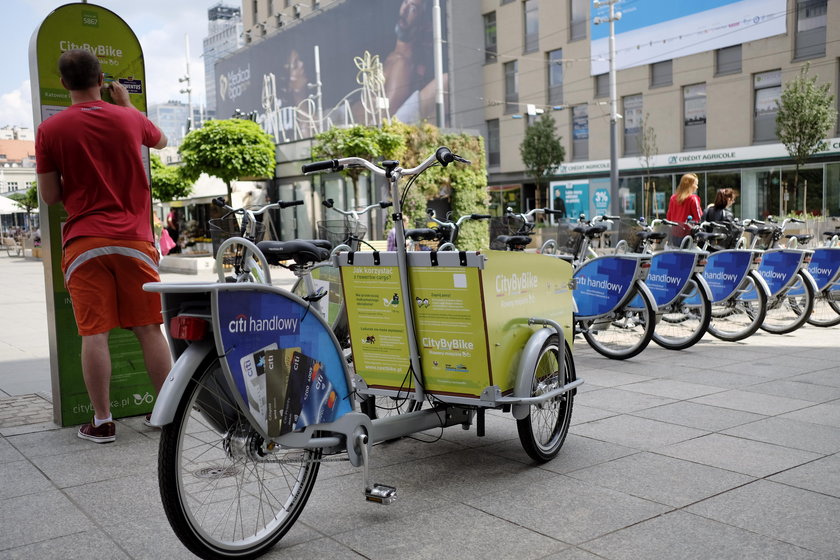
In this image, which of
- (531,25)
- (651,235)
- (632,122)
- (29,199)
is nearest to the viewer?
(651,235)

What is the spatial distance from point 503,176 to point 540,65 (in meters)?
6.22

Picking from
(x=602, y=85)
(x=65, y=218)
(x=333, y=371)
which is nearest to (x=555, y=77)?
(x=602, y=85)

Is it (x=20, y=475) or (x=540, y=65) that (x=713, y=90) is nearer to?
(x=540, y=65)

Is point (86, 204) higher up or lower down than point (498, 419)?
higher up

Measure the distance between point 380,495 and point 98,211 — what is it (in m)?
2.11

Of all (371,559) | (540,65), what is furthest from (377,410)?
(540,65)

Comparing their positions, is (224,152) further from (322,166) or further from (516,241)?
(322,166)

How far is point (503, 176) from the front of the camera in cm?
4447

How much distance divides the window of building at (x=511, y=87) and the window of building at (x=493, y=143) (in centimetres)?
120

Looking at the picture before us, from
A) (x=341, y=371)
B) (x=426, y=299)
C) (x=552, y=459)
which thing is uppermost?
(x=426, y=299)

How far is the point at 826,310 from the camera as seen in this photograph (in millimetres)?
9203

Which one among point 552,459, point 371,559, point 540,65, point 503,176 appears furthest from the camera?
point 503,176

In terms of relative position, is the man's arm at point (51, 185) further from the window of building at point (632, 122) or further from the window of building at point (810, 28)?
the window of building at point (632, 122)

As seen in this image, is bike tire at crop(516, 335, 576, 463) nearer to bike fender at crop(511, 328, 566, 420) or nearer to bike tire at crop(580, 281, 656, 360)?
bike fender at crop(511, 328, 566, 420)
